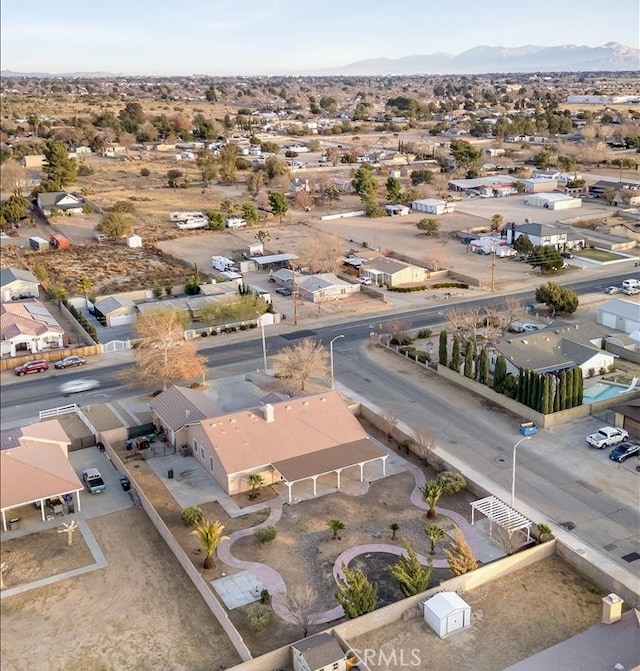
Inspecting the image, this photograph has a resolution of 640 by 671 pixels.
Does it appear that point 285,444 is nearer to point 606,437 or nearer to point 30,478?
point 30,478

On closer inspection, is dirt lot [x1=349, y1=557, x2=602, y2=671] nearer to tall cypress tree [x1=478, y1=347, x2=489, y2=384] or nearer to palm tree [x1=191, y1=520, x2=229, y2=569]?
palm tree [x1=191, y1=520, x2=229, y2=569]

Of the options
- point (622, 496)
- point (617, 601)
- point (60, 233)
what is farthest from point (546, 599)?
point (60, 233)

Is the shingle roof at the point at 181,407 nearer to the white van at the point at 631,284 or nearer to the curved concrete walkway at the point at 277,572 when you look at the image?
the curved concrete walkway at the point at 277,572

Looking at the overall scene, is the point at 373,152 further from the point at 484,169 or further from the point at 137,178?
the point at 137,178

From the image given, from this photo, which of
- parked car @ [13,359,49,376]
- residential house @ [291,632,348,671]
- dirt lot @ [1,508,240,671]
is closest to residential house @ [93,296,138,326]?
parked car @ [13,359,49,376]

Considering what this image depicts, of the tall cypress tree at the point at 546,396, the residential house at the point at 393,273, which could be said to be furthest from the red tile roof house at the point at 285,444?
the residential house at the point at 393,273
